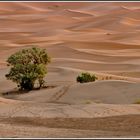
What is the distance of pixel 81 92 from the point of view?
23.7 m

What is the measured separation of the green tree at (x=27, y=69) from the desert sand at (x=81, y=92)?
0.81m

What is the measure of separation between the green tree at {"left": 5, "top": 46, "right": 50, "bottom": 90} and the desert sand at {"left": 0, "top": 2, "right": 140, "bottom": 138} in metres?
0.81

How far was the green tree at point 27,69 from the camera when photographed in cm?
2648

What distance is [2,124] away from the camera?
560 inches

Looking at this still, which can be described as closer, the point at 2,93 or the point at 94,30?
the point at 2,93

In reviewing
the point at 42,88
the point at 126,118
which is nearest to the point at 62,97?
the point at 42,88

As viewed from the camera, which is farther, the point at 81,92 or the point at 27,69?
the point at 27,69

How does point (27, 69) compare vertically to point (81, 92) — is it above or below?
above

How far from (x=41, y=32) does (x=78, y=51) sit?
28.0 m

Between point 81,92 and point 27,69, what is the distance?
4.21 metres

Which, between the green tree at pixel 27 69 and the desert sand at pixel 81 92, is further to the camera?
the green tree at pixel 27 69

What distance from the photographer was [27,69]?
87.5ft

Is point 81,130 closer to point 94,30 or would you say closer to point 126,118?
point 126,118

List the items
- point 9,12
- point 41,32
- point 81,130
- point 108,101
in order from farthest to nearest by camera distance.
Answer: point 9,12
point 41,32
point 108,101
point 81,130
